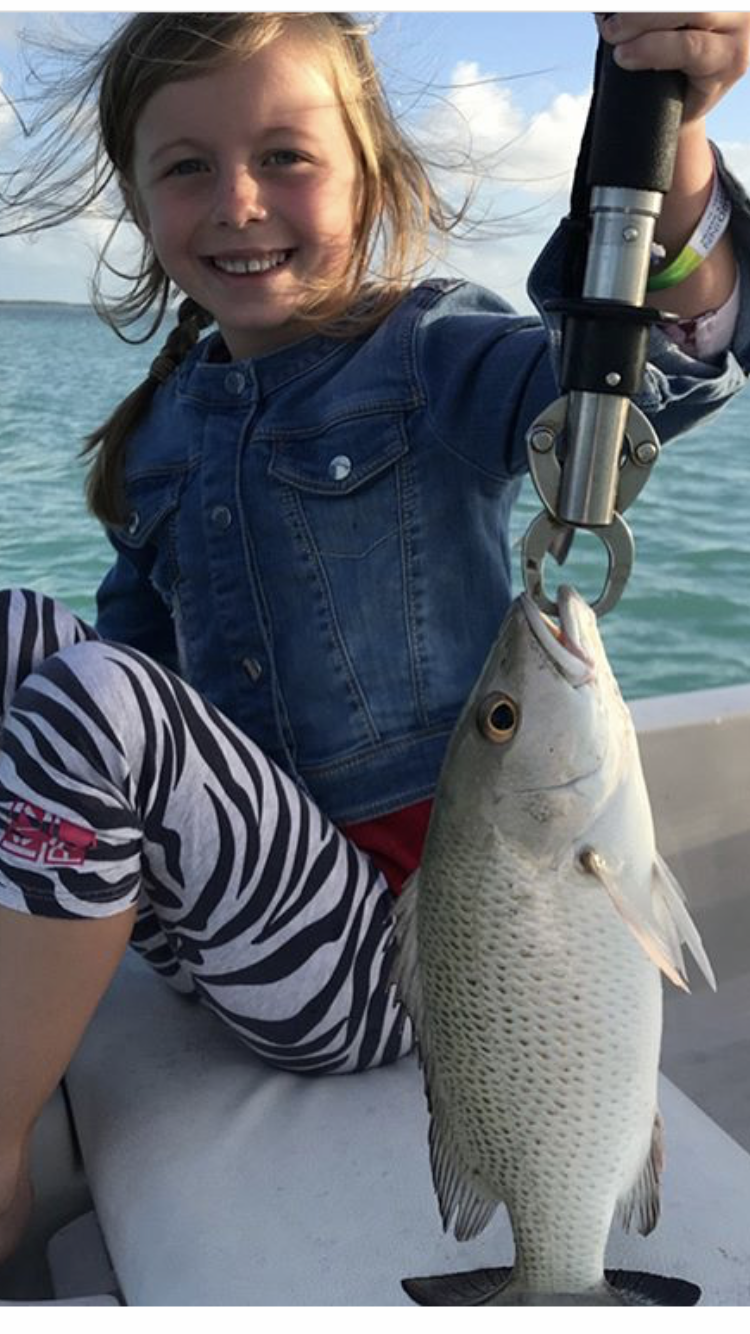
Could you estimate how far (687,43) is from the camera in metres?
0.75

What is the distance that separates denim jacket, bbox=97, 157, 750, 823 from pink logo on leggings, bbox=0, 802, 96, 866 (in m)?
0.32

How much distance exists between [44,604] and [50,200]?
0.57 metres

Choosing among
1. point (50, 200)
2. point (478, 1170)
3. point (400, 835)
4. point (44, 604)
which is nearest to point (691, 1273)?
point (478, 1170)

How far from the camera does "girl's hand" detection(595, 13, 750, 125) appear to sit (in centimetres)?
75

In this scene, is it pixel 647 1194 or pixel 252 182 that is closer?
pixel 647 1194

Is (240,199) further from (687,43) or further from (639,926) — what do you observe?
(639,926)

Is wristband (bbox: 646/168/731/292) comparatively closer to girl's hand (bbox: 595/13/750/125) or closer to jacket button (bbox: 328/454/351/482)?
girl's hand (bbox: 595/13/750/125)

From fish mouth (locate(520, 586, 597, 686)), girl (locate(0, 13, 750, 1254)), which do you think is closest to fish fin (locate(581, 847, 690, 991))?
fish mouth (locate(520, 586, 597, 686))

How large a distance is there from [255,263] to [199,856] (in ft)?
2.00

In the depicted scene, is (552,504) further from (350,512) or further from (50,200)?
(50,200)

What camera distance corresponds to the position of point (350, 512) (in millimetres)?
1413

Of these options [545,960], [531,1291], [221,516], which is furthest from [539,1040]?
[221,516]

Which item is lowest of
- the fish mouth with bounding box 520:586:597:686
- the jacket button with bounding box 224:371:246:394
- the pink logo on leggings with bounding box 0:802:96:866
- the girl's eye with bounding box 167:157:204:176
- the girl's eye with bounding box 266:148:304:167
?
the pink logo on leggings with bounding box 0:802:96:866

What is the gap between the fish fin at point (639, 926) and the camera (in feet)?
2.72
